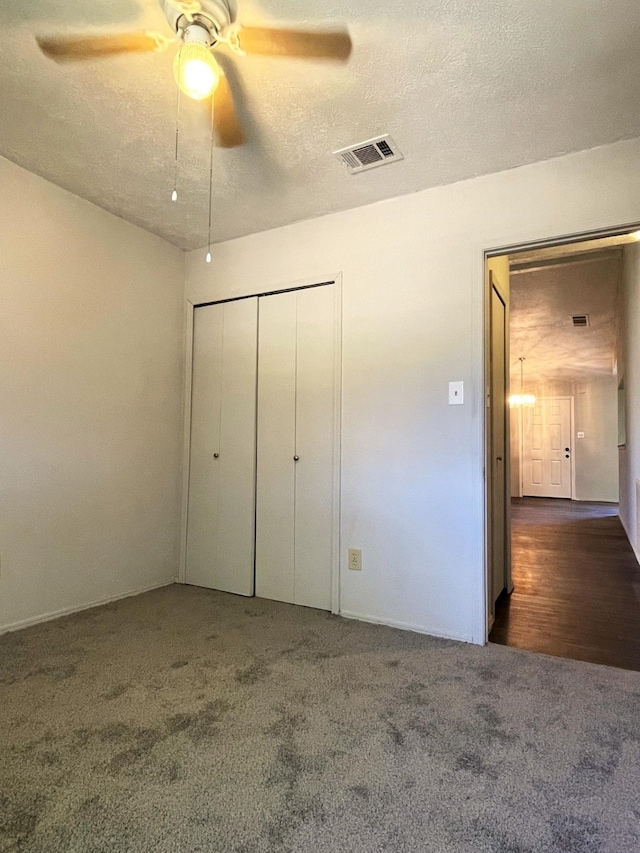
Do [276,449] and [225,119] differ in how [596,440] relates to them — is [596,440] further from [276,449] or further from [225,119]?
[225,119]

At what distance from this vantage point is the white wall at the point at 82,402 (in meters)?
2.54

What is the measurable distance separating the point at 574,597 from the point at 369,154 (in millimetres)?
3147

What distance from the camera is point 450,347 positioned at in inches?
101

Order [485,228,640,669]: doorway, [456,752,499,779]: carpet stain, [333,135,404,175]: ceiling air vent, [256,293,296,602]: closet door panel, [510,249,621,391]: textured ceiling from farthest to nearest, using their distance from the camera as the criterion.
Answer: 1. [510,249,621,391]: textured ceiling
2. [256,293,296,602]: closet door panel
3. [485,228,640,669]: doorway
4. [333,135,404,175]: ceiling air vent
5. [456,752,499,779]: carpet stain

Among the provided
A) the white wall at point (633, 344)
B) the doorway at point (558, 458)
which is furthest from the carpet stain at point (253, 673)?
the white wall at point (633, 344)

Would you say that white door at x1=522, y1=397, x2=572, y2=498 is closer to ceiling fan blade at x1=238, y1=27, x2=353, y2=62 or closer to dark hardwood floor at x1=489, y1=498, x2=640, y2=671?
dark hardwood floor at x1=489, y1=498, x2=640, y2=671

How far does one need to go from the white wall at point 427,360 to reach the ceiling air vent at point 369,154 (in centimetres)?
38

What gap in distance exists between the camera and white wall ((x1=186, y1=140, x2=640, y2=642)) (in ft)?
7.77

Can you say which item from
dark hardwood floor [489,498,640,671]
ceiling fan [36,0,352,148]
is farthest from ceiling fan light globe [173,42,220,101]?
dark hardwood floor [489,498,640,671]

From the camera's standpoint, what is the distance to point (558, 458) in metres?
10.1

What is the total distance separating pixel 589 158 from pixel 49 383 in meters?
3.08

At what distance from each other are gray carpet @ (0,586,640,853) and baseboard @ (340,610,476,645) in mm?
105

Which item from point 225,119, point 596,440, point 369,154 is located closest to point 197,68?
point 225,119

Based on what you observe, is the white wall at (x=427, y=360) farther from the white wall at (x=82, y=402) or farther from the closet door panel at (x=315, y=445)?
the white wall at (x=82, y=402)
